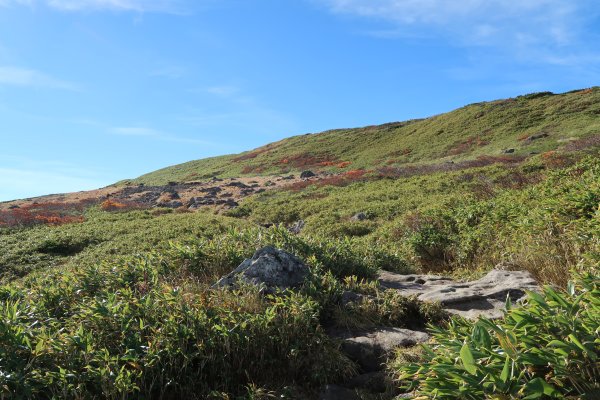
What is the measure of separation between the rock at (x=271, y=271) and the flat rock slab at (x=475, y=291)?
1.61 m

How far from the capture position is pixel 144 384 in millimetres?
4238

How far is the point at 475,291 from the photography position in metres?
6.62

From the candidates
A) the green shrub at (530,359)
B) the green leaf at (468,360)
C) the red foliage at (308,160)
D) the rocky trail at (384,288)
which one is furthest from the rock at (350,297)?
the red foliage at (308,160)

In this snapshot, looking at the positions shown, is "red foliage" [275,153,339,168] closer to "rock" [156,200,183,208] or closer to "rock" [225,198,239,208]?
"rock" [156,200,183,208]

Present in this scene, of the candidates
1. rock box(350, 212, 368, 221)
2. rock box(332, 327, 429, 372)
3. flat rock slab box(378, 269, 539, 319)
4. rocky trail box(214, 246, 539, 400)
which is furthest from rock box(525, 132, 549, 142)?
rock box(332, 327, 429, 372)

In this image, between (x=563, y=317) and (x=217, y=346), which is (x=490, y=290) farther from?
(x=217, y=346)

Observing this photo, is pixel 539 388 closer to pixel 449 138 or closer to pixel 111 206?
pixel 111 206

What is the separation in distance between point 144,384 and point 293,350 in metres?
1.61

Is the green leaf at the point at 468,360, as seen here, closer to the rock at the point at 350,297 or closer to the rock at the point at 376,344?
the rock at the point at 376,344

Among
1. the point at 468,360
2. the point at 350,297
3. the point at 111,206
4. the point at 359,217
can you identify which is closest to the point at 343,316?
the point at 350,297

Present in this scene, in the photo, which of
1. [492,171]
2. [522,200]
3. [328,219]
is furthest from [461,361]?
[492,171]

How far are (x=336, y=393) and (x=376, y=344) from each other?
91 cm

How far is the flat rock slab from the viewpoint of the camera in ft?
20.0

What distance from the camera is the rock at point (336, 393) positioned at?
449 cm
